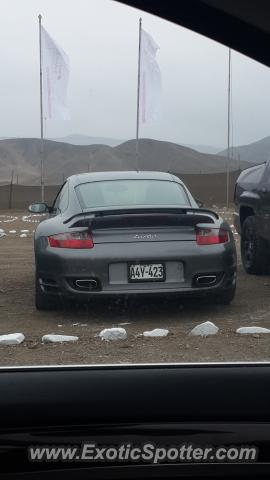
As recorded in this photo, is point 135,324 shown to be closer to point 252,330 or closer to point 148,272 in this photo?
point 148,272

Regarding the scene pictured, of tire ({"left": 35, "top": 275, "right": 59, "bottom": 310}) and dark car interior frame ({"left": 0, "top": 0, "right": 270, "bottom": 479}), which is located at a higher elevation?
dark car interior frame ({"left": 0, "top": 0, "right": 270, "bottom": 479})

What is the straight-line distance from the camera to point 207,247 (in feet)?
15.4

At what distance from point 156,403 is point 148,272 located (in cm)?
284

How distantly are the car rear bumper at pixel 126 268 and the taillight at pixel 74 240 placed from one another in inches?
1.4

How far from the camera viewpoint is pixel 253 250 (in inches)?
265

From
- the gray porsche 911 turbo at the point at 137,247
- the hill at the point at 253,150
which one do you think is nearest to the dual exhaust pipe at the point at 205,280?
the gray porsche 911 turbo at the point at 137,247

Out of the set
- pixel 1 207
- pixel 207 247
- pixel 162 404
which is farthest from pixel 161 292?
pixel 1 207

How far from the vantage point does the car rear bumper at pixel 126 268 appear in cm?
445

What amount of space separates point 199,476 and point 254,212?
5.78 meters

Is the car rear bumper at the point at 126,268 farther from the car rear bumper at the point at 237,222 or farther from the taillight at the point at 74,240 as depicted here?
the car rear bumper at the point at 237,222

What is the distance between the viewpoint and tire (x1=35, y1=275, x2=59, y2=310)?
15.8 ft

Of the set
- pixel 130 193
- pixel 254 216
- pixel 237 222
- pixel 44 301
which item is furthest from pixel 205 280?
pixel 237 222

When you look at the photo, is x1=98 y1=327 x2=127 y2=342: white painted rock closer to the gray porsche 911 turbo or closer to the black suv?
the gray porsche 911 turbo

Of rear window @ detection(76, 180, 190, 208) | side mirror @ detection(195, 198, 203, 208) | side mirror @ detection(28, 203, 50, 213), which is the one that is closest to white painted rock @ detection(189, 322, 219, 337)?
rear window @ detection(76, 180, 190, 208)
